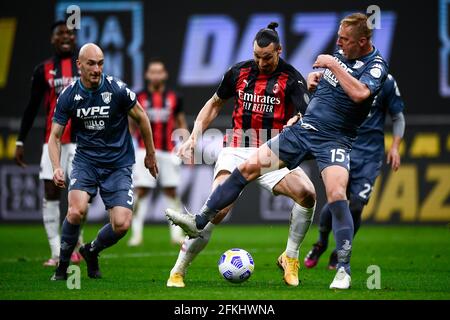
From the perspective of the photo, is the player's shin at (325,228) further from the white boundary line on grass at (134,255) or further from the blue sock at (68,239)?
Result: the blue sock at (68,239)

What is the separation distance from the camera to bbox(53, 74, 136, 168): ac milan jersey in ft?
30.6

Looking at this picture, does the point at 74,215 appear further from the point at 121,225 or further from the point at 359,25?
the point at 359,25

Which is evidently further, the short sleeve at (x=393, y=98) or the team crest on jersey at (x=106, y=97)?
the short sleeve at (x=393, y=98)

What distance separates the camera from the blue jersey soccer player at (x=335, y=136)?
807 cm

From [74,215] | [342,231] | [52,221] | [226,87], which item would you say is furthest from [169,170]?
[342,231]

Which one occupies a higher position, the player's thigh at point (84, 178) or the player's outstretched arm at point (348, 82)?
the player's outstretched arm at point (348, 82)

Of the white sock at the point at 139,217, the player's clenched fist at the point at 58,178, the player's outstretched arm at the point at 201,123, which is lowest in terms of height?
the white sock at the point at 139,217

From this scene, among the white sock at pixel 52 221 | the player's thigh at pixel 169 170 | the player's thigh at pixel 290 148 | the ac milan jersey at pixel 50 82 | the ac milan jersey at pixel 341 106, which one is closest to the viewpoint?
the ac milan jersey at pixel 341 106

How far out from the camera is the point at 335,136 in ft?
27.5

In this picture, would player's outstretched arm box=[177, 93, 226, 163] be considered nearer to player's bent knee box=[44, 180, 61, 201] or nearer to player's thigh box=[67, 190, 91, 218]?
player's thigh box=[67, 190, 91, 218]

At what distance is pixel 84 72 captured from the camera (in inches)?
365

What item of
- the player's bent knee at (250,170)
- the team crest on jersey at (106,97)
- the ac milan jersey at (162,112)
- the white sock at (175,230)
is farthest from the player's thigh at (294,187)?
the ac milan jersey at (162,112)

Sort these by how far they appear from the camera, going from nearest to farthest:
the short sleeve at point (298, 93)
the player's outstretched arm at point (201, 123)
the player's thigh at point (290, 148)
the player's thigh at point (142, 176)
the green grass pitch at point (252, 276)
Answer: the green grass pitch at point (252, 276) < the player's thigh at point (290, 148) < the player's outstretched arm at point (201, 123) < the short sleeve at point (298, 93) < the player's thigh at point (142, 176)

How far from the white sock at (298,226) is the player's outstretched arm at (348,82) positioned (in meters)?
1.47
